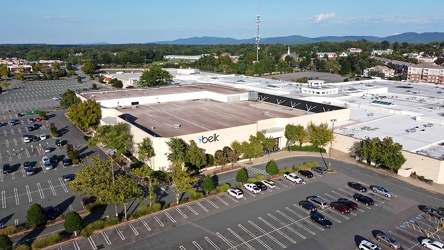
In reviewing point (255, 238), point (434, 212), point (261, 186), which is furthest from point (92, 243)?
point (434, 212)

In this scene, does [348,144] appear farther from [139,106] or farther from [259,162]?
[139,106]

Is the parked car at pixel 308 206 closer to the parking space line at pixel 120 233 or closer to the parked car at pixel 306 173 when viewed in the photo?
the parked car at pixel 306 173

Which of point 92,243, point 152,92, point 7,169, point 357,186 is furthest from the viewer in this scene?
point 152,92

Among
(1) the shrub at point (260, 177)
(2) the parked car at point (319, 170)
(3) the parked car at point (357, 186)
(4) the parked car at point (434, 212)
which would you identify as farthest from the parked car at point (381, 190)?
(1) the shrub at point (260, 177)

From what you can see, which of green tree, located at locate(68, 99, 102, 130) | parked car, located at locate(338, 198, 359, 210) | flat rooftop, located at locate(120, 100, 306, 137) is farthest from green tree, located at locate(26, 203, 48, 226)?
green tree, located at locate(68, 99, 102, 130)

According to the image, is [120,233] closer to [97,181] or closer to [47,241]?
[97,181]

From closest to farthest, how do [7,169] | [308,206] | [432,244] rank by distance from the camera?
1. [432,244]
2. [308,206]
3. [7,169]

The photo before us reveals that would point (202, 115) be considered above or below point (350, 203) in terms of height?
above

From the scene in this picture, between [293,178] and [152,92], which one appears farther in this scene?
[152,92]
